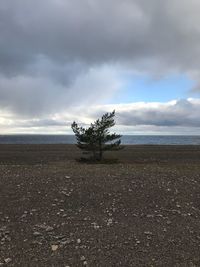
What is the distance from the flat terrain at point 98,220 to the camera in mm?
8938

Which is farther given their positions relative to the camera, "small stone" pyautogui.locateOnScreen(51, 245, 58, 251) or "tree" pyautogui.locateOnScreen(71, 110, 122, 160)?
"tree" pyautogui.locateOnScreen(71, 110, 122, 160)

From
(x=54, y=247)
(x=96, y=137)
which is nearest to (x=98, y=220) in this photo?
(x=54, y=247)

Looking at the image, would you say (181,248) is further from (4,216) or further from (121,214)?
(4,216)

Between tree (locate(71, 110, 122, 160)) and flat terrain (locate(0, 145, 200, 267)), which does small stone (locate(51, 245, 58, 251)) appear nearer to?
flat terrain (locate(0, 145, 200, 267))

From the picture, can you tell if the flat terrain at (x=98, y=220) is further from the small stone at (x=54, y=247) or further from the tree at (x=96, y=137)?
the tree at (x=96, y=137)

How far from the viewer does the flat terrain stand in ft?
29.3

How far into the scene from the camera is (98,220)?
35.1 feet

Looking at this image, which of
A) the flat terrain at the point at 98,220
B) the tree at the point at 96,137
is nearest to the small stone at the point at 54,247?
the flat terrain at the point at 98,220

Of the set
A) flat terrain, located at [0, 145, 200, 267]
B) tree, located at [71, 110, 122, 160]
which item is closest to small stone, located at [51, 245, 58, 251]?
flat terrain, located at [0, 145, 200, 267]

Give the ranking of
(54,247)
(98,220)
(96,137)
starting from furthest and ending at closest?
(96,137)
(98,220)
(54,247)

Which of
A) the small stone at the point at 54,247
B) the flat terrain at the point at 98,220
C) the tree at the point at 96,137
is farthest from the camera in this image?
the tree at the point at 96,137

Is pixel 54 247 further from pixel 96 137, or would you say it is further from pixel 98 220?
pixel 96 137

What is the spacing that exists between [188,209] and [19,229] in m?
4.94

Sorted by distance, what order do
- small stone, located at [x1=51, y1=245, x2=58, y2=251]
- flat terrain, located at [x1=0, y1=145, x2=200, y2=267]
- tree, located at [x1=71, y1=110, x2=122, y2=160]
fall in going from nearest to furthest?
flat terrain, located at [x1=0, y1=145, x2=200, y2=267] < small stone, located at [x1=51, y1=245, x2=58, y2=251] < tree, located at [x1=71, y1=110, x2=122, y2=160]
